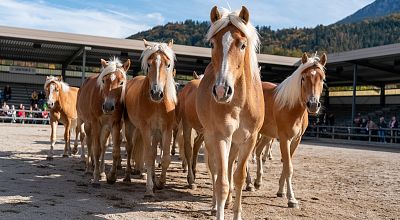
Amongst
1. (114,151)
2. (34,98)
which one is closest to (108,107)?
(114,151)

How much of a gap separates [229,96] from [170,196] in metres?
2.99

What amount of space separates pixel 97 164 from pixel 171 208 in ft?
6.64

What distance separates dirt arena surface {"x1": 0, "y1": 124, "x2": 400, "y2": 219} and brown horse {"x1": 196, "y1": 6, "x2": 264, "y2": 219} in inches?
39.8

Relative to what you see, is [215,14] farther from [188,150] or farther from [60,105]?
[60,105]

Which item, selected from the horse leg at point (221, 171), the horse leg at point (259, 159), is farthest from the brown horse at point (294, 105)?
the horse leg at point (221, 171)

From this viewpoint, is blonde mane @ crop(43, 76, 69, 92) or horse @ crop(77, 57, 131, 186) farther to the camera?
→ blonde mane @ crop(43, 76, 69, 92)

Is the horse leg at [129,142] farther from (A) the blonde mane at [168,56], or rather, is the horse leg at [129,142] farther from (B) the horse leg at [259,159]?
(B) the horse leg at [259,159]

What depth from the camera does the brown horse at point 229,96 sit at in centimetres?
412

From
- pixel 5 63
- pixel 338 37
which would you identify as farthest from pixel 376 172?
pixel 338 37

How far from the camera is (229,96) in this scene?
3836mm

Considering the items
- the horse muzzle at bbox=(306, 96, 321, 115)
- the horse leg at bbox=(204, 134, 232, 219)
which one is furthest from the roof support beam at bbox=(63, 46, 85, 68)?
the horse leg at bbox=(204, 134, 232, 219)

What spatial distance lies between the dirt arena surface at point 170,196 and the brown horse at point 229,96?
3.32ft

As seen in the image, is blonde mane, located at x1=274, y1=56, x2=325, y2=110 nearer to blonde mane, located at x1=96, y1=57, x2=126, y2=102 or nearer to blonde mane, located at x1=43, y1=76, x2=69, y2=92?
blonde mane, located at x1=96, y1=57, x2=126, y2=102

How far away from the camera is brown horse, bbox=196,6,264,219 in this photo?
4121 millimetres
